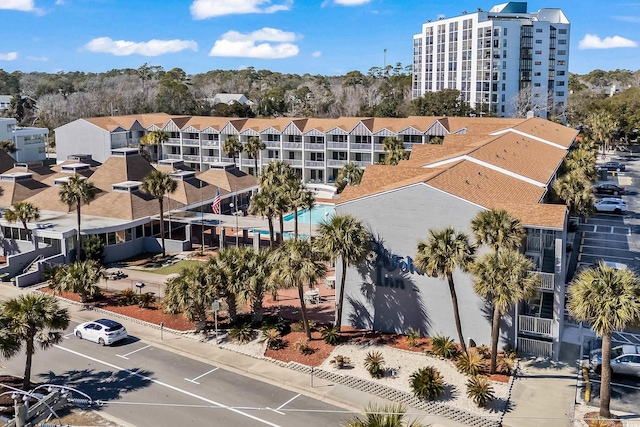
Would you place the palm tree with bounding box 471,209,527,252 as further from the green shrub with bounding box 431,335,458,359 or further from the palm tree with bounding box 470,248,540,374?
the green shrub with bounding box 431,335,458,359

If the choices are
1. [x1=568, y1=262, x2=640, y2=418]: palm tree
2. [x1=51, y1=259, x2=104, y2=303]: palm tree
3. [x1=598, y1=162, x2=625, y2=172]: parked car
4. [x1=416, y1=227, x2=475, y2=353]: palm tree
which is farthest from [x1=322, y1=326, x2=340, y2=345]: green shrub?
[x1=598, y1=162, x2=625, y2=172]: parked car

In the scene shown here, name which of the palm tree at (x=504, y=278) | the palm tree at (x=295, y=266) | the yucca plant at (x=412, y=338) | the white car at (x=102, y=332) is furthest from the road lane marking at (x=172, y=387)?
the palm tree at (x=504, y=278)

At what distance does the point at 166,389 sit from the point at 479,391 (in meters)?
14.1

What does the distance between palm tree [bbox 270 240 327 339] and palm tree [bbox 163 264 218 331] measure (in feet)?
14.1

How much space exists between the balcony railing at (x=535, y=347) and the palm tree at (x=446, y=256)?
10.6 ft

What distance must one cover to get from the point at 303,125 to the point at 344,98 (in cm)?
6927

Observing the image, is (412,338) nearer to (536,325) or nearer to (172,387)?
(536,325)

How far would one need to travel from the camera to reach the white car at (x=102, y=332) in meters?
32.4

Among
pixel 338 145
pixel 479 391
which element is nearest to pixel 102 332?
pixel 479 391

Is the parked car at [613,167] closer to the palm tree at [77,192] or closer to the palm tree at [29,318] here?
the palm tree at [77,192]

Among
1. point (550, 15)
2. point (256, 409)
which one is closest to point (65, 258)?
point (256, 409)

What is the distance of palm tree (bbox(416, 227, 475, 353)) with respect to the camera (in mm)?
27656

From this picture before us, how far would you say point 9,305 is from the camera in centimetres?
2531

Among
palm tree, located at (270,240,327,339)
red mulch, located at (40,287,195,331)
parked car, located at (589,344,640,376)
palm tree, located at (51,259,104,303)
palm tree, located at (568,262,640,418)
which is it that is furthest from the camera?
palm tree, located at (51,259,104,303)
